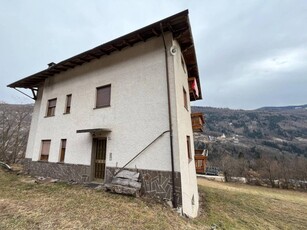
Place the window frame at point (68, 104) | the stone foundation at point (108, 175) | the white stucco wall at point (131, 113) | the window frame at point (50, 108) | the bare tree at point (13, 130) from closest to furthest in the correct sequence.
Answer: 1. the stone foundation at point (108, 175)
2. the white stucco wall at point (131, 113)
3. the window frame at point (68, 104)
4. the window frame at point (50, 108)
5. the bare tree at point (13, 130)

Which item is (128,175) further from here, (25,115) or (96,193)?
(25,115)

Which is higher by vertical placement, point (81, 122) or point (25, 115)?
point (25, 115)

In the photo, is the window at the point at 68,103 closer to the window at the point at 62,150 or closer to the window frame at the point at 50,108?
the window frame at the point at 50,108

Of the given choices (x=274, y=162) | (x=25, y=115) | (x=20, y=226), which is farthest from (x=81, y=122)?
(x=274, y=162)

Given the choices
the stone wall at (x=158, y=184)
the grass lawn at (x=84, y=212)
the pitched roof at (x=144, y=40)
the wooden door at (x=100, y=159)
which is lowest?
the grass lawn at (x=84, y=212)

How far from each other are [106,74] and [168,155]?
19.0 feet

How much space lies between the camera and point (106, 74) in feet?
28.6

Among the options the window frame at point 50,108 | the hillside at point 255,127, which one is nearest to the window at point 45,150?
the window frame at point 50,108

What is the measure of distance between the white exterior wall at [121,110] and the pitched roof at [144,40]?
314 millimetres

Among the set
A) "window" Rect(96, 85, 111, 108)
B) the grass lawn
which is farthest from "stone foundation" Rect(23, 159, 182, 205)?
"window" Rect(96, 85, 111, 108)

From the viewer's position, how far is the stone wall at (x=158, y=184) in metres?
5.76

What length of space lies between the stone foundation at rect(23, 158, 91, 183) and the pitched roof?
6.31 m

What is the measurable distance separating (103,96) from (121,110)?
70.7 inches

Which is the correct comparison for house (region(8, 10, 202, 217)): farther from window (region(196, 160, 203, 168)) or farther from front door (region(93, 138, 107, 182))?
window (region(196, 160, 203, 168))
